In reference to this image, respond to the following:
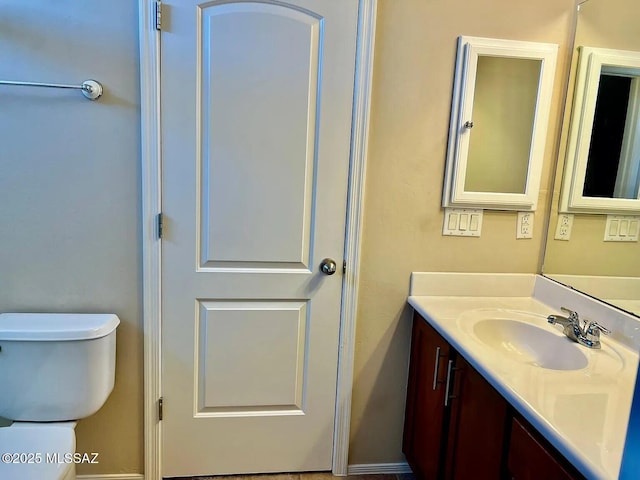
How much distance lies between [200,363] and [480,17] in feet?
5.85

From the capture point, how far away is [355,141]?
5.40 feet

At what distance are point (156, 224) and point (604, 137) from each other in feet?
5.58

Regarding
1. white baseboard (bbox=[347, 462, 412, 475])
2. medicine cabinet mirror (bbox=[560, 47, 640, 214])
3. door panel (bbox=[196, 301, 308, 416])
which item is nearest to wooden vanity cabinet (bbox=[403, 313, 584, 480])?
white baseboard (bbox=[347, 462, 412, 475])

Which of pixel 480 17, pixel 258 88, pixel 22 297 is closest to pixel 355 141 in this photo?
pixel 258 88

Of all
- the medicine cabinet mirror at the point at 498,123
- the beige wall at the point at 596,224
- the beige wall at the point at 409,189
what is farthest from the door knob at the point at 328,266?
the beige wall at the point at 596,224

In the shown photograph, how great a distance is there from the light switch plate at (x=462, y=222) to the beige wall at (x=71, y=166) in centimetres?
124

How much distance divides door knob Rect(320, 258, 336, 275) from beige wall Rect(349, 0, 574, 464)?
136mm

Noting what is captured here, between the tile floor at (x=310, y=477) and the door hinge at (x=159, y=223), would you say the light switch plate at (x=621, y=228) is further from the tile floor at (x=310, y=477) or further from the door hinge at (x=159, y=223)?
the door hinge at (x=159, y=223)

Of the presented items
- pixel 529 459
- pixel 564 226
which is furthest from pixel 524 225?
pixel 529 459

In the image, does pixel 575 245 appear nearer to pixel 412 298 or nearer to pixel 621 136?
pixel 621 136

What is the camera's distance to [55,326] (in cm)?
149

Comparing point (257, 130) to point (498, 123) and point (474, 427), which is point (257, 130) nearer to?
point (498, 123)

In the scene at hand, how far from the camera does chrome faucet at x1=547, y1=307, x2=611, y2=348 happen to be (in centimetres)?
129

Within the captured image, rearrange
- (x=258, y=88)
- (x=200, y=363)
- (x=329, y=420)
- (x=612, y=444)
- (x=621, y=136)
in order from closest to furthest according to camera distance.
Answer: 1. (x=612, y=444)
2. (x=621, y=136)
3. (x=258, y=88)
4. (x=200, y=363)
5. (x=329, y=420)
